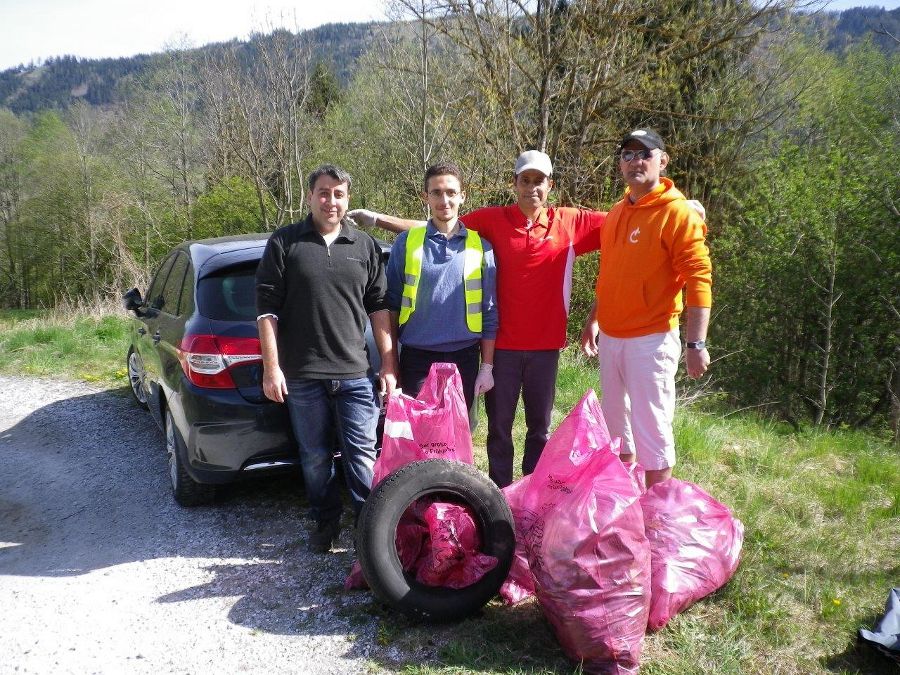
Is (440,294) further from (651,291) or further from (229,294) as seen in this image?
(229,294)

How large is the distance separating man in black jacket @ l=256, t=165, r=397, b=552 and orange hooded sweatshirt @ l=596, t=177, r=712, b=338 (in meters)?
1.15

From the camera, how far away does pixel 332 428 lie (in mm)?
3418

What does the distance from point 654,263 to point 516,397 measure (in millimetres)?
969

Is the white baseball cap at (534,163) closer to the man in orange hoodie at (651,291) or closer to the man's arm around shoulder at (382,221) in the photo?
the man in orange hoodie at (651,291)

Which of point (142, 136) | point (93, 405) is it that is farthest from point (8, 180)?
point (93, 405)

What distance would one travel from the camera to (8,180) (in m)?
33.0

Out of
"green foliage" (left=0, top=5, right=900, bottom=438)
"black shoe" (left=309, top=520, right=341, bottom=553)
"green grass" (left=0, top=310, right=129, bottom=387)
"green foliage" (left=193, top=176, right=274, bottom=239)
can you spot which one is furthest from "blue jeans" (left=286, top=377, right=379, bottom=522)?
"green foliage" (left=193, top=176, right=274, bottom=239)

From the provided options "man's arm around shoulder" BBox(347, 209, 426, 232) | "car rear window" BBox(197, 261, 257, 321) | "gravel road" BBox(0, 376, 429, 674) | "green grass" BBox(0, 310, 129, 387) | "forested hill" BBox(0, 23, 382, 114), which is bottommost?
"green grass" BBox(0, 310, 129, 387)

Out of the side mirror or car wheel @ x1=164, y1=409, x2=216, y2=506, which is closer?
car wheel @ x1=164, y1=409, x2=216, y2=506

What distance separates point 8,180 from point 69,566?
36476mm

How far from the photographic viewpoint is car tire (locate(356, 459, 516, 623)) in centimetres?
270

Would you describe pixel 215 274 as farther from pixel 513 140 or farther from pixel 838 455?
pixel 513 140

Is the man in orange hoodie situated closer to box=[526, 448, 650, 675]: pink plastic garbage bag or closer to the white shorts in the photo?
the white shorts

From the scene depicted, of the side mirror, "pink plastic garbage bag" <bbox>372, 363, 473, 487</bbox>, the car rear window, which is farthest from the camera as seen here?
the side mirror
